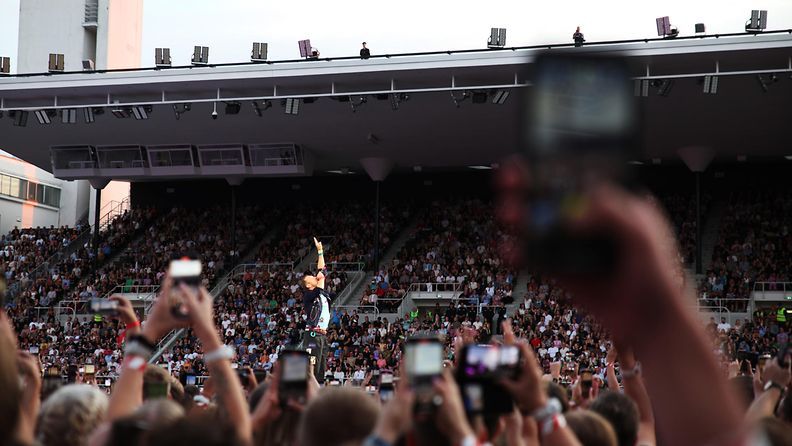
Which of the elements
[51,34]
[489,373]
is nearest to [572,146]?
[489,373]

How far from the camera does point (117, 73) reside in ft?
104

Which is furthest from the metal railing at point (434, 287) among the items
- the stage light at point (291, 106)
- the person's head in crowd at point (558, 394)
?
the person's head in crowd at point (558, 394)

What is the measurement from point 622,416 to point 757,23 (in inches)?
880

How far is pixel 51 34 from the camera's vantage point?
1706 inches

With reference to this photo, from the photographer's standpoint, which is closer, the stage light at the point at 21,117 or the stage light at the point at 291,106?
the stage light at the point at 291,106

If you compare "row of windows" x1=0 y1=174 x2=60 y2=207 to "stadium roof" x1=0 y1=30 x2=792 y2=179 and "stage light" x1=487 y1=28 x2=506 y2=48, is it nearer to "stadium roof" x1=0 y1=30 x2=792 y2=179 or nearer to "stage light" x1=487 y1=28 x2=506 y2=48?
"stadium roof" x1=0 y1=30 x2=792 y2=179

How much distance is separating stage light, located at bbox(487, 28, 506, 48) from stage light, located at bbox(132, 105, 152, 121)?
1096 centimetres

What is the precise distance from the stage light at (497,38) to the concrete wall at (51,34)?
2376 cm

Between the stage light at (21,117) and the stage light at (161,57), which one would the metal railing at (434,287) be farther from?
the stage light at (21,117)

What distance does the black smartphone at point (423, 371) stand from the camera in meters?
2.55

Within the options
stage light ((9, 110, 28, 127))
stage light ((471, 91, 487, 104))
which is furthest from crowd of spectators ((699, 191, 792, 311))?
stage light ((9, 110, 28, 127))

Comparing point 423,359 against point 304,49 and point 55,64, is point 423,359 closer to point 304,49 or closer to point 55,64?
point 304,49

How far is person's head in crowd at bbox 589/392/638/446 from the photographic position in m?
4.24

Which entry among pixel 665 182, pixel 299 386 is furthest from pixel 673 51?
pixel 299 386
